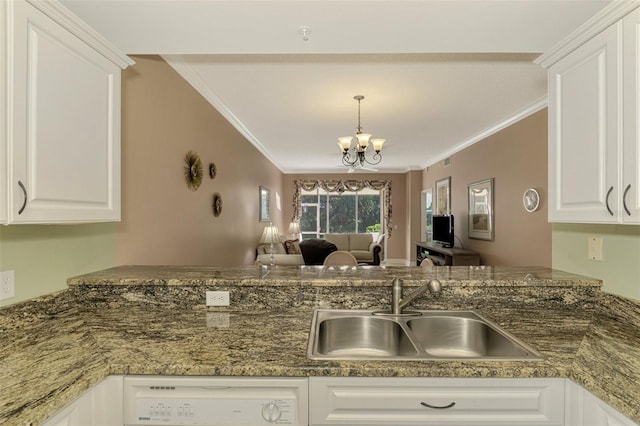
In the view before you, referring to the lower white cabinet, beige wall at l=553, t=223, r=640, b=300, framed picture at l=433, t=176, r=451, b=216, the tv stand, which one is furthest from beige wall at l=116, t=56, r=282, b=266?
framed picture at l=433, t=176, r=451, b=216

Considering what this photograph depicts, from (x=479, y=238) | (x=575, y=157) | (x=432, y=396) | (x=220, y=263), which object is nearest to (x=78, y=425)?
(x=432, y=396)

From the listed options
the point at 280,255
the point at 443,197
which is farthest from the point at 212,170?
the point at 443,197

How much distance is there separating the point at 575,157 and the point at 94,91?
2135 millimetres

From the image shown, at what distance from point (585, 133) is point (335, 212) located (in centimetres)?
831

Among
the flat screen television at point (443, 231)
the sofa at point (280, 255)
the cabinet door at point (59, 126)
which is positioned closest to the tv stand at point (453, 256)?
the flat screen television at point (443, 231)

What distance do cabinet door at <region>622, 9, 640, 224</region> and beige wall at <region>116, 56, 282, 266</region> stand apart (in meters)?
2.51

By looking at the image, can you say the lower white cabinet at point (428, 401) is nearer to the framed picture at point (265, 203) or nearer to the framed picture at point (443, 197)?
the framed picture at point (265, 203)

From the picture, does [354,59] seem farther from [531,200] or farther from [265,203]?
[265,203]

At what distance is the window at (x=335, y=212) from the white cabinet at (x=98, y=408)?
27.9 ft

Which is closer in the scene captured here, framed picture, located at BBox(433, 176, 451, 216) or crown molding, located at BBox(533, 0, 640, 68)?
crown molding, located at BBox(533, 0, 640, 68)

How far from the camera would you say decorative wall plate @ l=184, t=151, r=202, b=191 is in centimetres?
301

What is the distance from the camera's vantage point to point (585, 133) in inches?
57.0

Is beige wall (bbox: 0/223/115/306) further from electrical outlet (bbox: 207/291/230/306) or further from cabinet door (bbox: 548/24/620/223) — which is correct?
cabinet door (bbox: 548/24/620/223)

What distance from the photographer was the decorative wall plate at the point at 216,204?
3.68 metres
